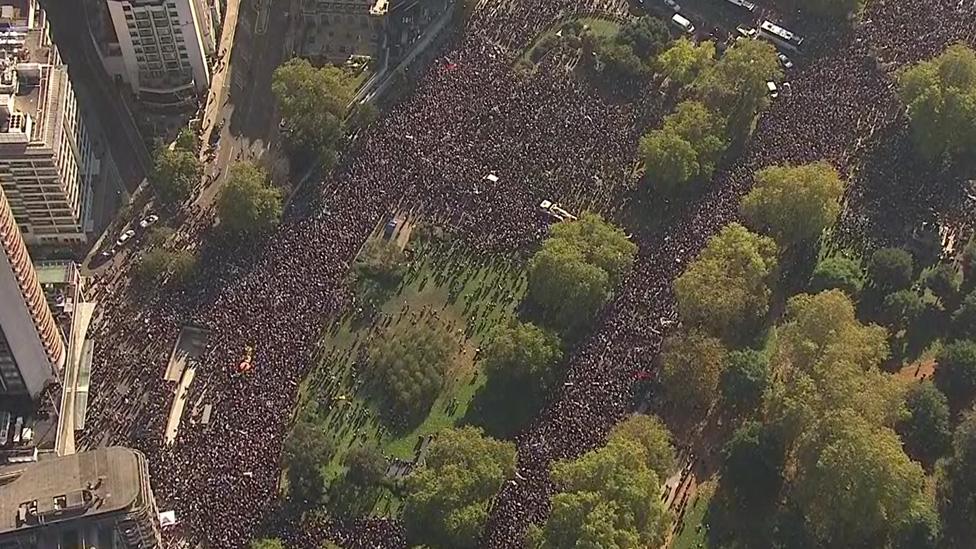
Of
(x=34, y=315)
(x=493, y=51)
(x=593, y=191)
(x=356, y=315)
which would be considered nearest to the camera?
(x=34, y=315)

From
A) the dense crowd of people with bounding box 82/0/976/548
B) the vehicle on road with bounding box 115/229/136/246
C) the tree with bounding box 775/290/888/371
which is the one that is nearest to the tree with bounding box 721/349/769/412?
the tree with bounding box 775/290/888/371

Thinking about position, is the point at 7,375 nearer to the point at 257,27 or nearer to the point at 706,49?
the point at 257,27

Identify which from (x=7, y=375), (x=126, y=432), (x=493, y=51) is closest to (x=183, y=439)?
(x=126, y=432)

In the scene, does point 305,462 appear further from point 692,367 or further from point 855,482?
point 855,482

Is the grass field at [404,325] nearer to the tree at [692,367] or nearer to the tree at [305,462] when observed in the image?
the tree at [305,462]

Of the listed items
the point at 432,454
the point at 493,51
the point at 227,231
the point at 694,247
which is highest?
the point at 493,51

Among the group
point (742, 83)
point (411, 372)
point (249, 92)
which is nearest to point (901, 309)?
point (742, 83)

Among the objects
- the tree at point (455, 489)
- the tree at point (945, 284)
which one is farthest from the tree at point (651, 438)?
the tree at point (945, 284)
